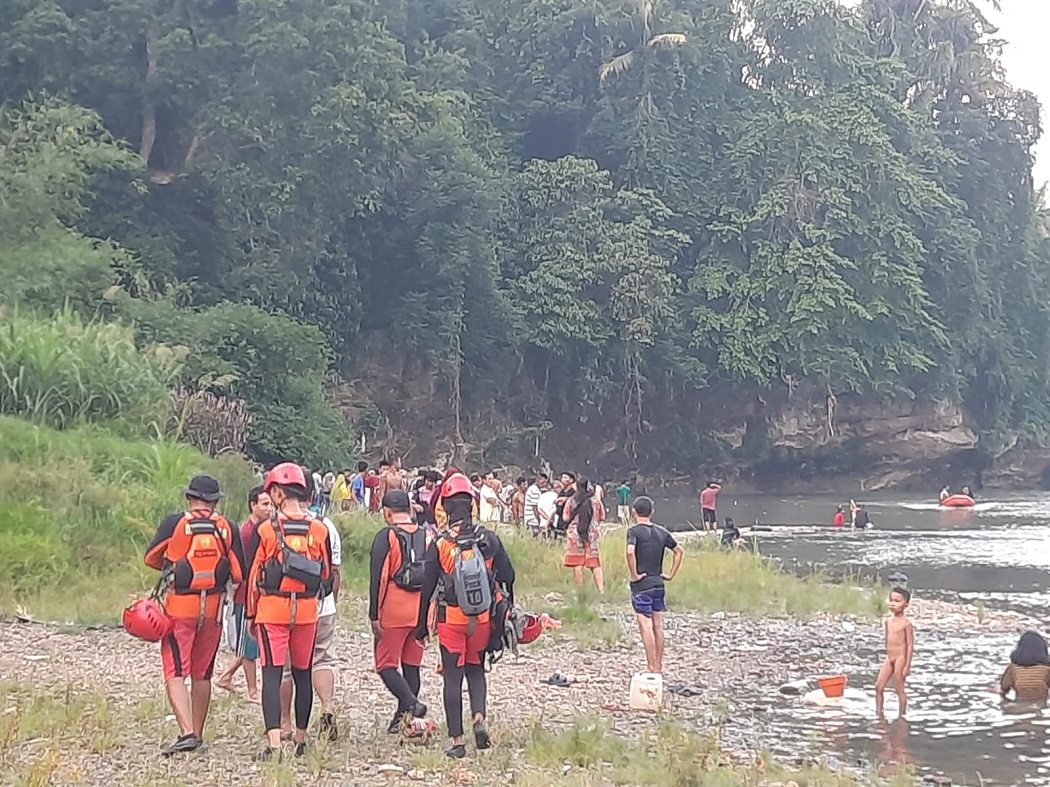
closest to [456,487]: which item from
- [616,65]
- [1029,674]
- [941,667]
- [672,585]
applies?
[1029,674]

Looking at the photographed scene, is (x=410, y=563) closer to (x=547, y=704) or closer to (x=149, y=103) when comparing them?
(x=547, y=704)

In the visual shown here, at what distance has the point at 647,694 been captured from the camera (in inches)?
392

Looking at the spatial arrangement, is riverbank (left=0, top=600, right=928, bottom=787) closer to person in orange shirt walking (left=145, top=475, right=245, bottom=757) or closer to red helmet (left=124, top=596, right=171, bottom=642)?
person in orange shirt walking (left=145, top=475, right=245, bottom=757)

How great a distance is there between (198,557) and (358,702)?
119 inches

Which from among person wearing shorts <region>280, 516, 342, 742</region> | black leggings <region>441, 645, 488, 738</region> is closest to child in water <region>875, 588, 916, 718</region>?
black leggings <region>441, 645, 488, 738</region>

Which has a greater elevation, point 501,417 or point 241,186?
point 241,186

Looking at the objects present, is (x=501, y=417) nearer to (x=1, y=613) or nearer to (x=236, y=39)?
(x=236, y=39)

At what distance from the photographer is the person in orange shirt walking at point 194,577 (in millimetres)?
6980

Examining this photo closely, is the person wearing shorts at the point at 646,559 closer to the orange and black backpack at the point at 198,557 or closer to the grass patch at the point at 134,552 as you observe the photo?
the grass patch at the point at 134,552

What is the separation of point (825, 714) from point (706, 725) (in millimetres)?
1325

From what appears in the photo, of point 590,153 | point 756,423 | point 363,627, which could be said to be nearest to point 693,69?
point 590,153

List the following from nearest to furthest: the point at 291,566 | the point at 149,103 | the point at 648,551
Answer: the point at 291,566 < the point at 648,551 < the point at 149,103

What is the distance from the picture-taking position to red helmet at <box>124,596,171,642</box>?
692 centimetres

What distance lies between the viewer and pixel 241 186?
34.7 meters
